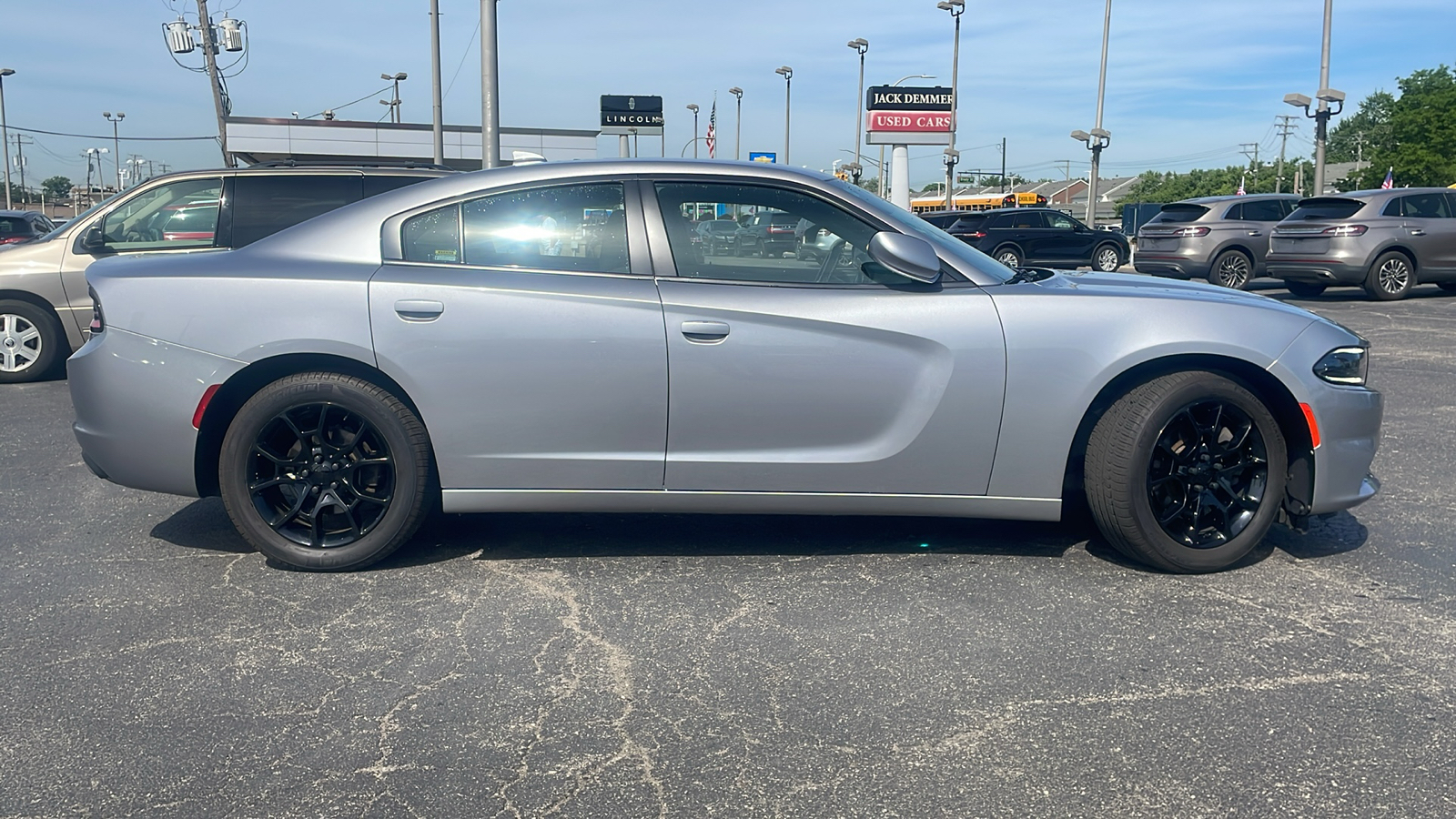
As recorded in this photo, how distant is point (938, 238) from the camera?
4.24m

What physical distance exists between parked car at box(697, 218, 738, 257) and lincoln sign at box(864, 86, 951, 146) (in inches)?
1361

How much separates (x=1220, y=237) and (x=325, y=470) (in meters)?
17.3

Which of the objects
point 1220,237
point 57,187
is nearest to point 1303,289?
point 1220,237

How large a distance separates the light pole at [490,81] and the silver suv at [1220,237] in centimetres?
1102

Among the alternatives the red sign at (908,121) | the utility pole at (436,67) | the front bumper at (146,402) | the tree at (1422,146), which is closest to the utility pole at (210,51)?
the utility pole at (436,67)

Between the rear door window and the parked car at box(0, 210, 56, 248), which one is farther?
the parked car at box(0, 210, 56, 248)

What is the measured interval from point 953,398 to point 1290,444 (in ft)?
4.31

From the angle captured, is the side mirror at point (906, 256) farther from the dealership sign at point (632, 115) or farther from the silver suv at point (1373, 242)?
the dealership sign at point (632, 115)

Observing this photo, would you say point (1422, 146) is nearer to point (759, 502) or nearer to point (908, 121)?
point (908, 121)

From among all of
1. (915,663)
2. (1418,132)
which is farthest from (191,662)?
(1418,132)

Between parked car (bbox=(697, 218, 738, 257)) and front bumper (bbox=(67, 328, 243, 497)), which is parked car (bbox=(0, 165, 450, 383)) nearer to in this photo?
front bumper (bbox=(67, 328, 243, 497))

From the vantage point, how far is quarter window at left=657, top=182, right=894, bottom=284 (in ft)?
13.5

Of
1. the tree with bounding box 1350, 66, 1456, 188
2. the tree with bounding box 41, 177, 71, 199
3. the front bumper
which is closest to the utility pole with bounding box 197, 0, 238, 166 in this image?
the front bumper

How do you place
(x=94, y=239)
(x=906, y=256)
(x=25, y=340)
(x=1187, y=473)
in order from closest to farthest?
(x=906, y=256)
(x=1187, y=473)
(x=94, y=239)
(x=25, y=340)
